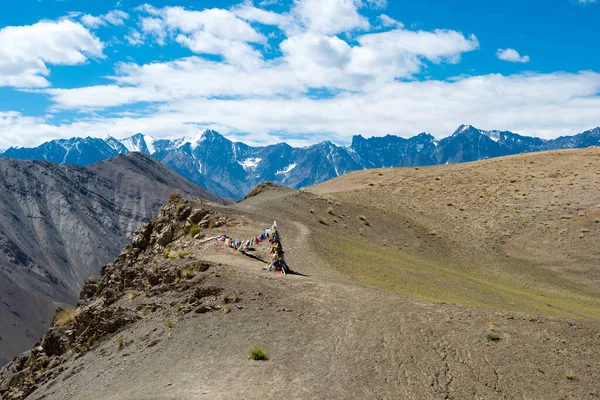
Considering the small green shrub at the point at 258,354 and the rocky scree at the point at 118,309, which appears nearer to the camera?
the small green shrub at the point at 258,354

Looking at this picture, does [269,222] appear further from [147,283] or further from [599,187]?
[599,187]

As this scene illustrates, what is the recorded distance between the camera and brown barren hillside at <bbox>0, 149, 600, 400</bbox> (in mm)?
15914

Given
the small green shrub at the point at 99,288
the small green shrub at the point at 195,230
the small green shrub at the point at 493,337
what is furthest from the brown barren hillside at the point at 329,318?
the small green shrub at the point at 195,230

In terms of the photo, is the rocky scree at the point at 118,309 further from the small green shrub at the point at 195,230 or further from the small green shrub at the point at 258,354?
the small green shrub at the point at 258,354

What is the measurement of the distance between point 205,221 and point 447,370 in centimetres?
2169

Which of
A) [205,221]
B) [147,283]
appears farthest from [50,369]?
[205,221]

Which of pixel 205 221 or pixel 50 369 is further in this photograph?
pixel 205 221

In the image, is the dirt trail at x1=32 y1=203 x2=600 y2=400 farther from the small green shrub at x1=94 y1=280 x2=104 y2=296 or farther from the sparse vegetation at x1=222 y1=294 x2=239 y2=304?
the small green shrub at x1=94 y1=280 x2=104 y2=296

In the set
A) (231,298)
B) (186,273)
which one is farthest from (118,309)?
(231,298)


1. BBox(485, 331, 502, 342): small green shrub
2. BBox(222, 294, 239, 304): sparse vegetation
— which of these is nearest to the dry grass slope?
BBox(485, 331, 502, 342): small green shrub

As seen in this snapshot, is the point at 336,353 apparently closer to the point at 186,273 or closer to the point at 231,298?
the point at 231,298

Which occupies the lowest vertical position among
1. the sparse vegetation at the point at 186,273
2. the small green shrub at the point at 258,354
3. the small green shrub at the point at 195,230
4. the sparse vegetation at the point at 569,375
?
the sparse vegetation at the point at 569,375

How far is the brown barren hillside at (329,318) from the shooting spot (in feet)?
52.2

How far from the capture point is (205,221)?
35125 millimetres
